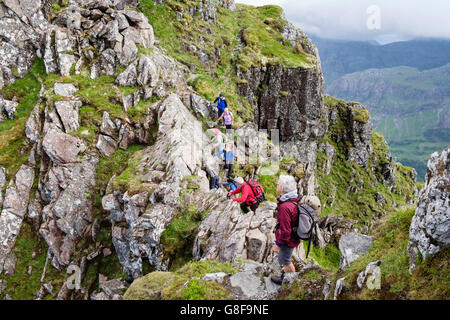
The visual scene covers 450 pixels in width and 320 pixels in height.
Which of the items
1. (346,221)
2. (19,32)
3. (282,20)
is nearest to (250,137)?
(346,221)

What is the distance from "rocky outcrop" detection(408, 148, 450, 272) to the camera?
249 inches

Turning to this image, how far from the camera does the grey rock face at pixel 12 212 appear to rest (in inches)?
835

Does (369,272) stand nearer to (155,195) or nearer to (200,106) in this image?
(155,195)

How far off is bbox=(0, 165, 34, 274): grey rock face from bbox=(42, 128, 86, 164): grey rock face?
144 inches

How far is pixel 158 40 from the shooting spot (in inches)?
1473

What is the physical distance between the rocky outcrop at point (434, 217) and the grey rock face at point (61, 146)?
2519 centimetres

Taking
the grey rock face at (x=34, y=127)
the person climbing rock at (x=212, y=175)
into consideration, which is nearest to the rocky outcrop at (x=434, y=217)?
the person climbing rock at (x=212, y=175)

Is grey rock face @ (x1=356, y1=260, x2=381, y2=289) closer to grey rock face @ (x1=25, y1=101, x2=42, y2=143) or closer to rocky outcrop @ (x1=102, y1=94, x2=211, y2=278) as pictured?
rocky outcrop @ (x1=102, y1=94, x2=211, y2=278)

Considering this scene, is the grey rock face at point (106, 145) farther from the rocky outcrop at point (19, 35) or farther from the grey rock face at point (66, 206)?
the rocky outcrop at point (19, 35)

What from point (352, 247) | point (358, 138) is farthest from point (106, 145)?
point (358, 138)

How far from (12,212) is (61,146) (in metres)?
7.18

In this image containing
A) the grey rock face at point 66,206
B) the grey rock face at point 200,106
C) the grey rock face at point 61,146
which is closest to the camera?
the grey rock face at point 66,206

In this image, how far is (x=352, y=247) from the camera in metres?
9.29
